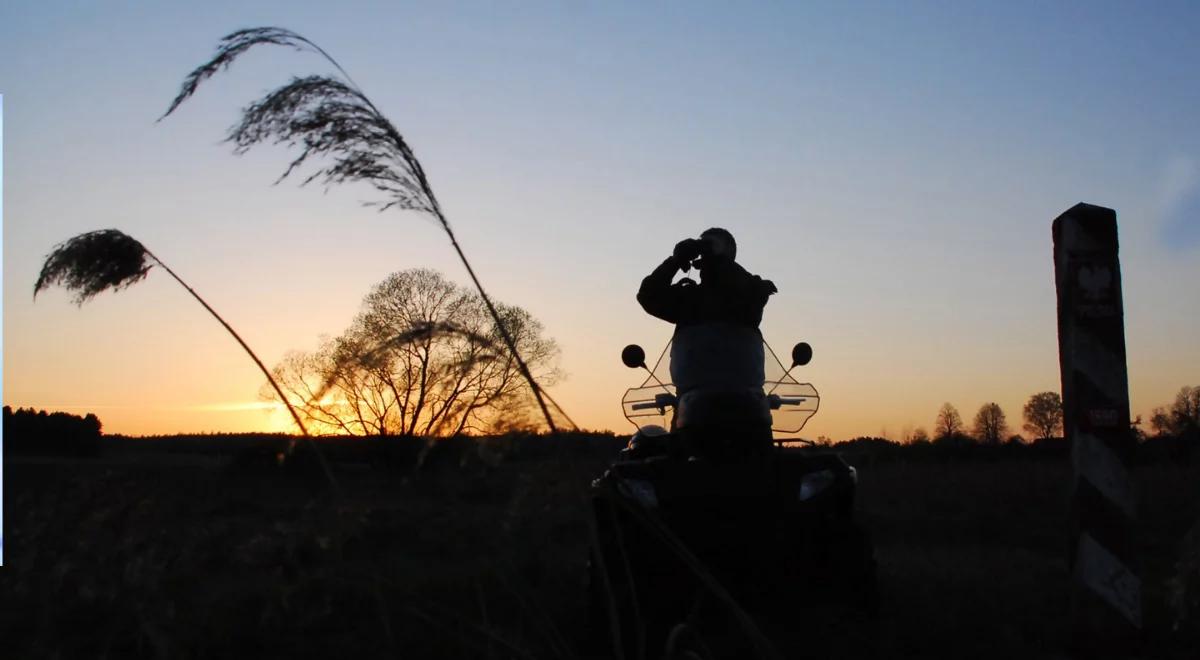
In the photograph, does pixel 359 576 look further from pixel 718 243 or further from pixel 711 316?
pixel 718 243

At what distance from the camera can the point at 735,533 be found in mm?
4617

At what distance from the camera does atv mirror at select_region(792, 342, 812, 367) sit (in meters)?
5.93

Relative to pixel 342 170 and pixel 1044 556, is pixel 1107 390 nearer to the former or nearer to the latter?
pixel 342 170

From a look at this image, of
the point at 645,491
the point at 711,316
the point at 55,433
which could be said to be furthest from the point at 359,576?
the point at 55,433

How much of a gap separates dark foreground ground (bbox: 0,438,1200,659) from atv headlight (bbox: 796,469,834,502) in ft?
2.02

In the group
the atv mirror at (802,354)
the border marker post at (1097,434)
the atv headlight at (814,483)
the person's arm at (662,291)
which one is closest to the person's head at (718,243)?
the person's arm at (662,291)

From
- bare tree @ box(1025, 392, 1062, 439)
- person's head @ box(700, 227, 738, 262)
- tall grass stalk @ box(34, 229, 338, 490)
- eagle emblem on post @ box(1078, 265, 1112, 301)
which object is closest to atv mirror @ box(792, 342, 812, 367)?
person's head @ box(700, 227, 738, 262)

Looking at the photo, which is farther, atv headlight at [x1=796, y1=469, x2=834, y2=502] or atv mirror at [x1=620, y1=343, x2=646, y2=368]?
atv mirror at [x1=620, y1=343, x2=646, y2=368]

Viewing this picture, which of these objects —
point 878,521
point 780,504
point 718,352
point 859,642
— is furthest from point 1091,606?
point 878,521

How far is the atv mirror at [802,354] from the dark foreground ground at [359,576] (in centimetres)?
127

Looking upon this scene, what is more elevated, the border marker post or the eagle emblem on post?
the eagle emblem on post

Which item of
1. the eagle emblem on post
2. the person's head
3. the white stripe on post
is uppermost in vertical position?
the person's head

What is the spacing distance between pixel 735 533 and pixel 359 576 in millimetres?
2750

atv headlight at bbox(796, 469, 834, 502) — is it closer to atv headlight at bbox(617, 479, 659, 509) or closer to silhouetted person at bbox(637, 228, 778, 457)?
silhouetted person at bbox(637, 228, 778, 457)
